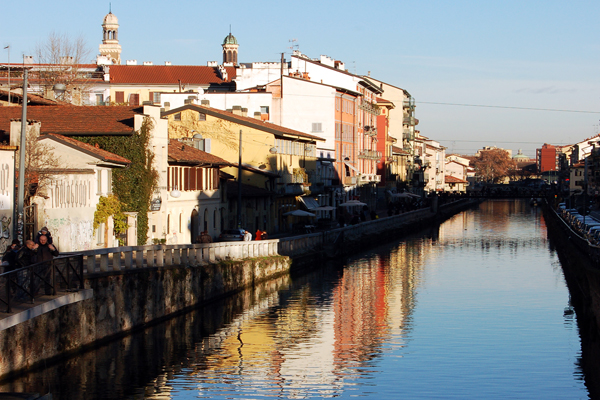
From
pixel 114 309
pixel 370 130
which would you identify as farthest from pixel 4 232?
pixel 370 130

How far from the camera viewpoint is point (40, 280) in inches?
794

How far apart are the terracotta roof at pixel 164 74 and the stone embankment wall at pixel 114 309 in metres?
65.3

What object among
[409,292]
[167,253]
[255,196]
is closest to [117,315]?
[167,253]

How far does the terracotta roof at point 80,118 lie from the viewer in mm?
39906

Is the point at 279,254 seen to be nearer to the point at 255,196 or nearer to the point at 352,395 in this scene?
the point at 255,196

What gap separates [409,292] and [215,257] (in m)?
10.8

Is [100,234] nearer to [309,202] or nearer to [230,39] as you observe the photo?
[309,202]

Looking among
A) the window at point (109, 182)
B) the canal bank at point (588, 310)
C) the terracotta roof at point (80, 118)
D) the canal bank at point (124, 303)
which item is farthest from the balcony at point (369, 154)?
the window at point (109, 182)

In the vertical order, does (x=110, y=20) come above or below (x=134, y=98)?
above

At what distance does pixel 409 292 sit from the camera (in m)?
41.6

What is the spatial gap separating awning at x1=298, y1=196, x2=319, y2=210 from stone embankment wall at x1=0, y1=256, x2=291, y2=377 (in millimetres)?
33095

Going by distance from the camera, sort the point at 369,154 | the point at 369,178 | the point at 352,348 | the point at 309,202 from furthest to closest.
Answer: the point at 369,154 → the point at 369,178 → the point at 309,202 → the point at 352,348

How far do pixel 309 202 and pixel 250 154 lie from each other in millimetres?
10805

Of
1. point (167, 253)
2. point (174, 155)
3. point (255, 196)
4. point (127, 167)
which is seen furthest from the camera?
point (255, 196)
